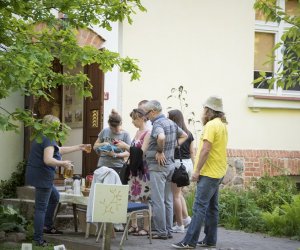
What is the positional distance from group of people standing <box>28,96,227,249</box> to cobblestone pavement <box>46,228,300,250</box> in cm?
27

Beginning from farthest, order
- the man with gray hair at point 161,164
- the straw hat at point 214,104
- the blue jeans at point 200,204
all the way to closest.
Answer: the man with gray hair at point 161,164
the straw hat at point 214,104
the blue jeans at point 200,204

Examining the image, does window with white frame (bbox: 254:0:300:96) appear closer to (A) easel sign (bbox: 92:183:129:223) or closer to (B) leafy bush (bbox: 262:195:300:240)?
(B) leafy bush (bbox: 262:195:300:240)

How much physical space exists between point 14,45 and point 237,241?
4.60 metres

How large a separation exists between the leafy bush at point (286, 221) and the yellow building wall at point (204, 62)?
2894 millimetres

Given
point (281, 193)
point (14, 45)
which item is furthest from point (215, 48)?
point (14, 45)

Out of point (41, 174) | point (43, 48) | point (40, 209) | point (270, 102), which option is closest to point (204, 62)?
point (270, 102)

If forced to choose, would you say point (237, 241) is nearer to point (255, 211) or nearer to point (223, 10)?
point (255, 211)

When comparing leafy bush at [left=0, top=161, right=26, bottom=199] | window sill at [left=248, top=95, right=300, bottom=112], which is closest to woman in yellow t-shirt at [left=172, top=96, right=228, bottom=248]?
leafy bush at [left=0, top=161, right=26, bottom=199]

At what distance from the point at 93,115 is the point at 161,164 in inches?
136

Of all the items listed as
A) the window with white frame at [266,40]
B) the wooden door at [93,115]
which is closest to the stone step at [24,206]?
the wooden door at [93,115]

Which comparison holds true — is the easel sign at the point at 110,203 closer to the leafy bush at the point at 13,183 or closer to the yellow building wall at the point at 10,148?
the leafy bush at the point at 13,183

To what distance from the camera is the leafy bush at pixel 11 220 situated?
1001 cm

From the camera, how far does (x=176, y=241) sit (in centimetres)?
913

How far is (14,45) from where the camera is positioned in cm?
639
